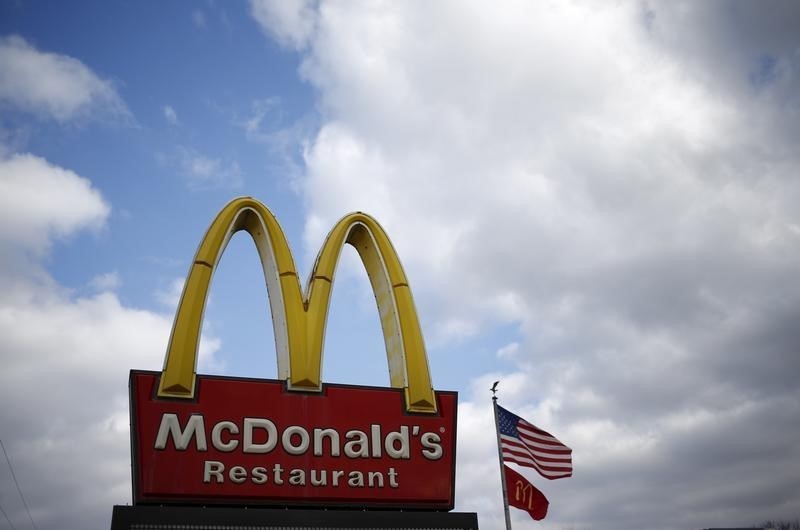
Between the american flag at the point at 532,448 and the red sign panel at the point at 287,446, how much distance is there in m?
2.52

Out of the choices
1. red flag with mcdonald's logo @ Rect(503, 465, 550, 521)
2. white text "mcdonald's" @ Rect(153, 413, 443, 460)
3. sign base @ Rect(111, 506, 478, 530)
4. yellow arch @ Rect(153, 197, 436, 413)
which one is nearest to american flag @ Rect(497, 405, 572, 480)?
red flag with mcdonald's logo @ Rect(503, 465, 550, 521)

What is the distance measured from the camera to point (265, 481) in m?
16.1

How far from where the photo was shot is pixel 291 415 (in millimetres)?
16844

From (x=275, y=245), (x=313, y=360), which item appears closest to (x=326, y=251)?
(x=275, y=245)

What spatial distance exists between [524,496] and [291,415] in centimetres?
707

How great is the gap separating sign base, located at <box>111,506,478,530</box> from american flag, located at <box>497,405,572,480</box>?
335cm

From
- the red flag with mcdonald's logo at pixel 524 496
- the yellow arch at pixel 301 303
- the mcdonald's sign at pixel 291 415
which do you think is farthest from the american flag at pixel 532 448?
the yellow arch at pixel 301 303

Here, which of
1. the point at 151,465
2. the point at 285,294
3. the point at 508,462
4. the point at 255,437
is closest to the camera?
the point at 151,465

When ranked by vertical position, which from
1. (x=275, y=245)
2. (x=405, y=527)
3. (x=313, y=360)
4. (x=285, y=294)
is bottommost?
(x=405, y=527)

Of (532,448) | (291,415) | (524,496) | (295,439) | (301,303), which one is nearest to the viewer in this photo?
(295,439)

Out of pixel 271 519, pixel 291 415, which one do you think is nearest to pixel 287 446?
pixel 291 415

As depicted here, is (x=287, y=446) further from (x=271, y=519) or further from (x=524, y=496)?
(x=524, y=496)

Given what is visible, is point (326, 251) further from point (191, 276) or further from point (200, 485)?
point (200, 485)

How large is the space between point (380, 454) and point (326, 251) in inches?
208
